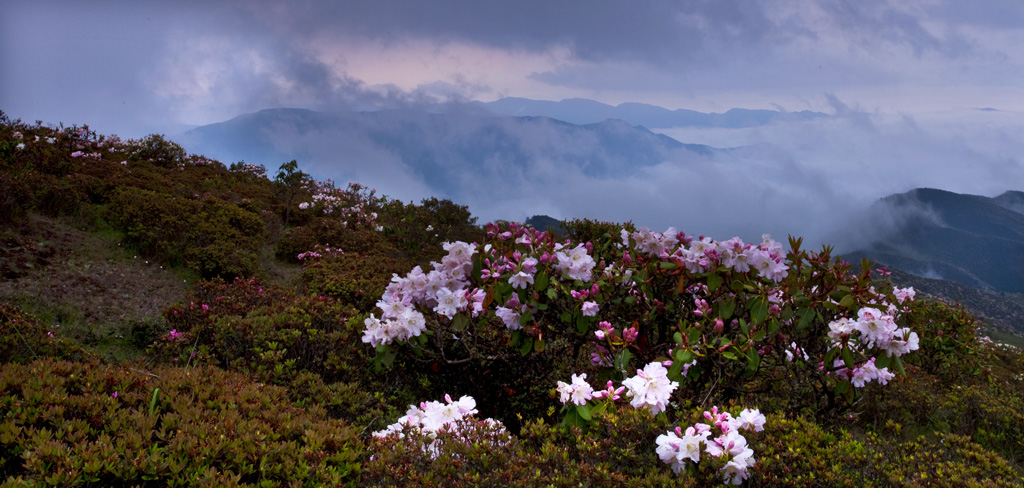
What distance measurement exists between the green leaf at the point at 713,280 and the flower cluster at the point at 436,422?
1.51 meters

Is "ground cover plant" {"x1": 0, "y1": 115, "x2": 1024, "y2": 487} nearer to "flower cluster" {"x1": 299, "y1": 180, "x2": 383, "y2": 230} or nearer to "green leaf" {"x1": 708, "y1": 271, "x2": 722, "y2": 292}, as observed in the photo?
"green leaf" {"x1": 708, "y1": 271, "x2": 722, "y2": 292}

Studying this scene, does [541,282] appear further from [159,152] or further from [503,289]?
[159,152]

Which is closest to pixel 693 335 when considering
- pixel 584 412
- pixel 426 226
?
pixel 584 412

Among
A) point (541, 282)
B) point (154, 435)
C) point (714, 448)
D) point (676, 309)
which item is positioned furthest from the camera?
point (676, 309)

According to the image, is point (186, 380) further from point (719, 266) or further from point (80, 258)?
point (80, 258)

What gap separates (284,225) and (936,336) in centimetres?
1212

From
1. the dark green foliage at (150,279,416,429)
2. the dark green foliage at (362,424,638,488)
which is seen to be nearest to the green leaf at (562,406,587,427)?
the dark green foliage at (362,424,638,488)

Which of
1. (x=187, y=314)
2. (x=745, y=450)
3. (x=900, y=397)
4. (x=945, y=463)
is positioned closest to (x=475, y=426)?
(x=745, y=450)

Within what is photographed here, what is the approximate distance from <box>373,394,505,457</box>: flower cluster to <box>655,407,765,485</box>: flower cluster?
2.96 ft

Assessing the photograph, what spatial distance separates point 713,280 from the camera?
3.30 m

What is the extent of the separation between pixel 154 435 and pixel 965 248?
230323mm

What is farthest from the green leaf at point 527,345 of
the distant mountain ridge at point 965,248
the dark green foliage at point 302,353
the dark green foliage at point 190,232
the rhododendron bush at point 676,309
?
the distant mountain ridge at point 965,248

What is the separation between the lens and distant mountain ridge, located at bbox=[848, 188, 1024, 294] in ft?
526

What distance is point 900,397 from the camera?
17.3 ft
